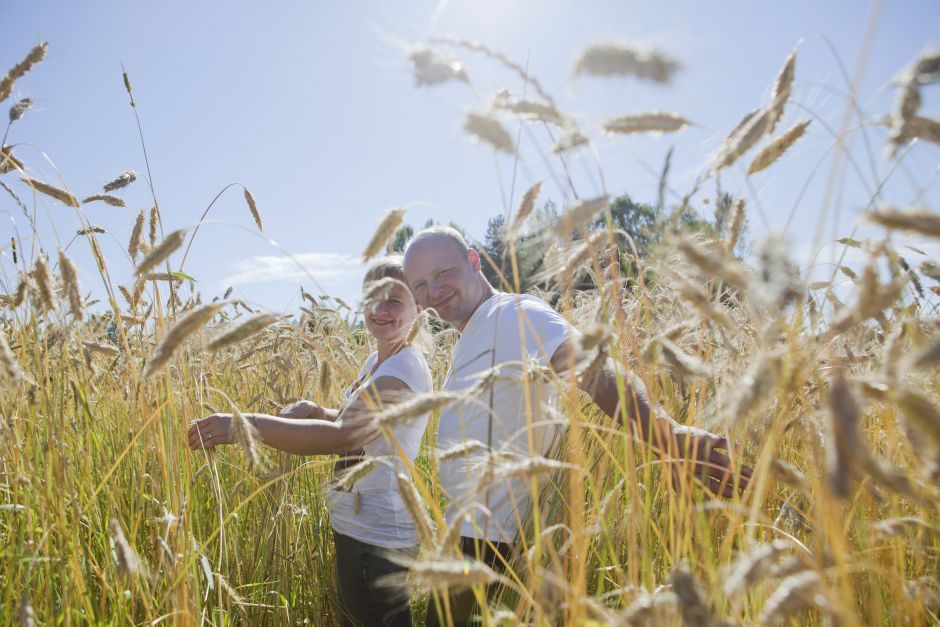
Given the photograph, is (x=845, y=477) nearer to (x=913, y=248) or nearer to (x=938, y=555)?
(x=938, y=555)

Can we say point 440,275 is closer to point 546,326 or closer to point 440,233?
point 440,233

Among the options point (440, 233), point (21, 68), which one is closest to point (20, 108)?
point (21, 68)

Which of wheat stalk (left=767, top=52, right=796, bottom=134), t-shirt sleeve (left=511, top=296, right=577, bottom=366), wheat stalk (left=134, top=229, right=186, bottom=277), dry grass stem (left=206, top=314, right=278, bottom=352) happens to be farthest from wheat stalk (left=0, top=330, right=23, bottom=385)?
wheat stalk (left=767, top=52, right=796, bottom=134)

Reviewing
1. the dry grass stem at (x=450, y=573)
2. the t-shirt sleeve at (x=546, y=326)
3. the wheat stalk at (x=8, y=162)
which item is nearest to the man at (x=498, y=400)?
the t-shirt sleeve at (x=546, y=326)

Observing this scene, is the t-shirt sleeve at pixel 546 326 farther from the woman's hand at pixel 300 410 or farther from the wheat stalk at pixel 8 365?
the wheat stalk at pixel 8 365

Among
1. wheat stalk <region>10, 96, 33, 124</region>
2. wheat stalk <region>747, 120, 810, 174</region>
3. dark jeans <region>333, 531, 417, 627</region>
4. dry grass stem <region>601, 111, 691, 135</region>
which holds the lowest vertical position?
dark jeans <region>333, 531, 417, 627</region>

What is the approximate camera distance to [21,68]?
205 centimetres

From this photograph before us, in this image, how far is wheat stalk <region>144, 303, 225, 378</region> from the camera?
3.87 feet

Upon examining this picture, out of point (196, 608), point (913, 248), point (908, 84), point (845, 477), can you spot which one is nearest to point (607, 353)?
point (845, 477)

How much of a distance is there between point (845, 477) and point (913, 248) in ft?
5.97

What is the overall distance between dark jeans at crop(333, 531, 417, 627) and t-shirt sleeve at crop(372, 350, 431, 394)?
0.68m

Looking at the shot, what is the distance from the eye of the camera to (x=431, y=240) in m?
2.63

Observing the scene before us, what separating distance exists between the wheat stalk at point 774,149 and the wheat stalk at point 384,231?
836mm

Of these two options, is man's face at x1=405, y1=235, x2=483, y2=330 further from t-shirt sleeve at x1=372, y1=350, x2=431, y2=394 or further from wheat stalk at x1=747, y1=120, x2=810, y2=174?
wheat stalk at x1=747, y1=120, x2=810, y2=174
